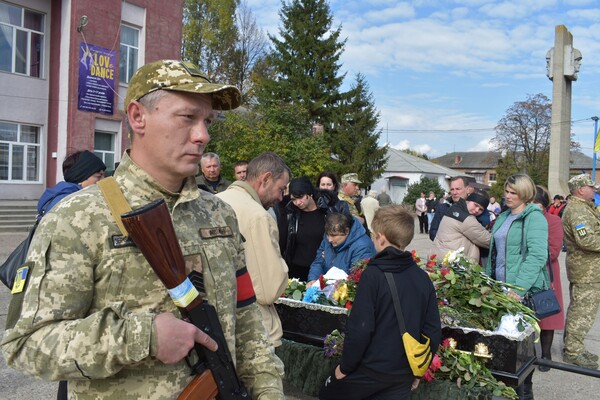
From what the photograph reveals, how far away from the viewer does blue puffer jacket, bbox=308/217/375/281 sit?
17.0 ft

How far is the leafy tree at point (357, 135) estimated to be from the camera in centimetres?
3462

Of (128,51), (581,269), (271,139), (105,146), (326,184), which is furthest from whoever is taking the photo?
(271,139)

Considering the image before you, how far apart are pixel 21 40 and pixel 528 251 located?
19999mm

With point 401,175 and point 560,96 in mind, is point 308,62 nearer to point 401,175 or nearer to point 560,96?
point 560,96

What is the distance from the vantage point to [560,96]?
29484 millimetres

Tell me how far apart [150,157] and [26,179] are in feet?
67.5

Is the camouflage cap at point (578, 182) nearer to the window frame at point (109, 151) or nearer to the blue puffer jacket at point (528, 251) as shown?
the blue puffer jacket at point (528, 251)

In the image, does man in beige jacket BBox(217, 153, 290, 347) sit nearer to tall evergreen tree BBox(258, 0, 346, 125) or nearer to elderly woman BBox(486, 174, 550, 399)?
elderly woman BBox(486, 174, 550, 399)

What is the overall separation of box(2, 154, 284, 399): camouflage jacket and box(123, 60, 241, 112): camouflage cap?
0.23m

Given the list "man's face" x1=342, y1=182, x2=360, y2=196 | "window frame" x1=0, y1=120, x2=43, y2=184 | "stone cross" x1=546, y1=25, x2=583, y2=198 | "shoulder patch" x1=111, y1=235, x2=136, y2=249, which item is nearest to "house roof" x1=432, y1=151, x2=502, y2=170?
"stone cross" x1=546, y1=25, x2=583, y2=198

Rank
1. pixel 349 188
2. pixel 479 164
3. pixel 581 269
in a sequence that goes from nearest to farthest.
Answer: pixel 581 269
pixel 349 188
pixel 479 164

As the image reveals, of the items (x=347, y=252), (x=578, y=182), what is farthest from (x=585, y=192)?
(x=347, y=252)

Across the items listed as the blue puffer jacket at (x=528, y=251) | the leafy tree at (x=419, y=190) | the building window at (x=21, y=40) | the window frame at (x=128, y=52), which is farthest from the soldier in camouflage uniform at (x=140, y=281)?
the leafy tree at (x=419, y=190)

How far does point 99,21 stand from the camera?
780 inches
